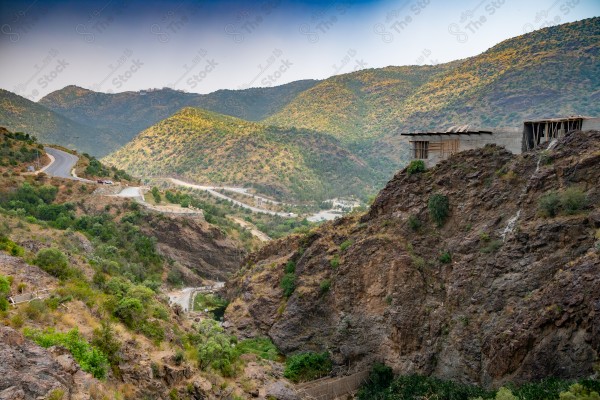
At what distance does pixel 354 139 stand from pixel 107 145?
8281 centimetres

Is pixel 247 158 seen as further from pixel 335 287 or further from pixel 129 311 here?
pixel 129 311

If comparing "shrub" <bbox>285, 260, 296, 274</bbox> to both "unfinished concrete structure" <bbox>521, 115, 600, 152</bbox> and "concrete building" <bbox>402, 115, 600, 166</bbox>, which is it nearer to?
"concrete building" <bbox>402, 115, 600, 166</bbox>

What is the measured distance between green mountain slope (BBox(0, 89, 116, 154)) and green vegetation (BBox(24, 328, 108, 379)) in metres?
94.8

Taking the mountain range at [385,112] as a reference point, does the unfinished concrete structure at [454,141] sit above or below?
below

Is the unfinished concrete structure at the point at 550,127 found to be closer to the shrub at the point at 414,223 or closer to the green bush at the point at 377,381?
the shrub at the point at 414,223

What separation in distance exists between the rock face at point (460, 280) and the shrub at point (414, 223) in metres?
0.07

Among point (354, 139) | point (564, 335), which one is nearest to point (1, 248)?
point (564, 335)

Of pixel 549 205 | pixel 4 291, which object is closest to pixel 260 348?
pixel 4 291

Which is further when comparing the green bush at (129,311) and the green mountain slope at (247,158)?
the green mountain slope at (247,158)

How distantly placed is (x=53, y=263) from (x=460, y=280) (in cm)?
1908

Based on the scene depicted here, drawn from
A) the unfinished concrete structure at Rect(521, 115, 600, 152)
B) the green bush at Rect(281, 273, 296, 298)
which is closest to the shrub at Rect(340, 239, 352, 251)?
the green bush at Rect(281, 273, 296, 298)

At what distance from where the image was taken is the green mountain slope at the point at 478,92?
95.2 meters

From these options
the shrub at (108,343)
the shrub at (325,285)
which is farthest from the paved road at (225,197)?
the shrub at (108,343)

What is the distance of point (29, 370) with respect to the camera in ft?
43.0
